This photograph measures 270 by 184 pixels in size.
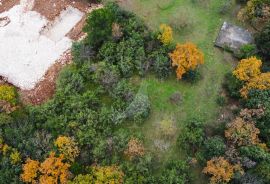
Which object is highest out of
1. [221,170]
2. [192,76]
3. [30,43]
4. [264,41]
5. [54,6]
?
[54,6]

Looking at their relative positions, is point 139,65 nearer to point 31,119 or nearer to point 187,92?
point 187,92

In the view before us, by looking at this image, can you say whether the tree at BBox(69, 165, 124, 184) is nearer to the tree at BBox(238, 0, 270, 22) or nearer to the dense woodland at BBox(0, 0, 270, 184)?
the dense woodland at BBox(0, 0, 270, 184)

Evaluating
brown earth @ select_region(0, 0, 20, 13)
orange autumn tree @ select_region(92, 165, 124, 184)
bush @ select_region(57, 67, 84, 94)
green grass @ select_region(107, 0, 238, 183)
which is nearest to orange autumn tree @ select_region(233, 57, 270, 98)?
green grass @ select_region(107, 0, 238, 183)

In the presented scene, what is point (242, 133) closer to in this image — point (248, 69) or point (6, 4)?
point (248, 69)

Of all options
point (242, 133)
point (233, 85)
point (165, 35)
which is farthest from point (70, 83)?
point (242, 133)

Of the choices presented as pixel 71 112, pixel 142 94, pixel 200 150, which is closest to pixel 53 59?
pixel 71 112

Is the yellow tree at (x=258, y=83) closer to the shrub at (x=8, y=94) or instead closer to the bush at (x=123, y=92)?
the bush at (x=123, y=92)

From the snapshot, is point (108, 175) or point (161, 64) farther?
point (161, 64)
